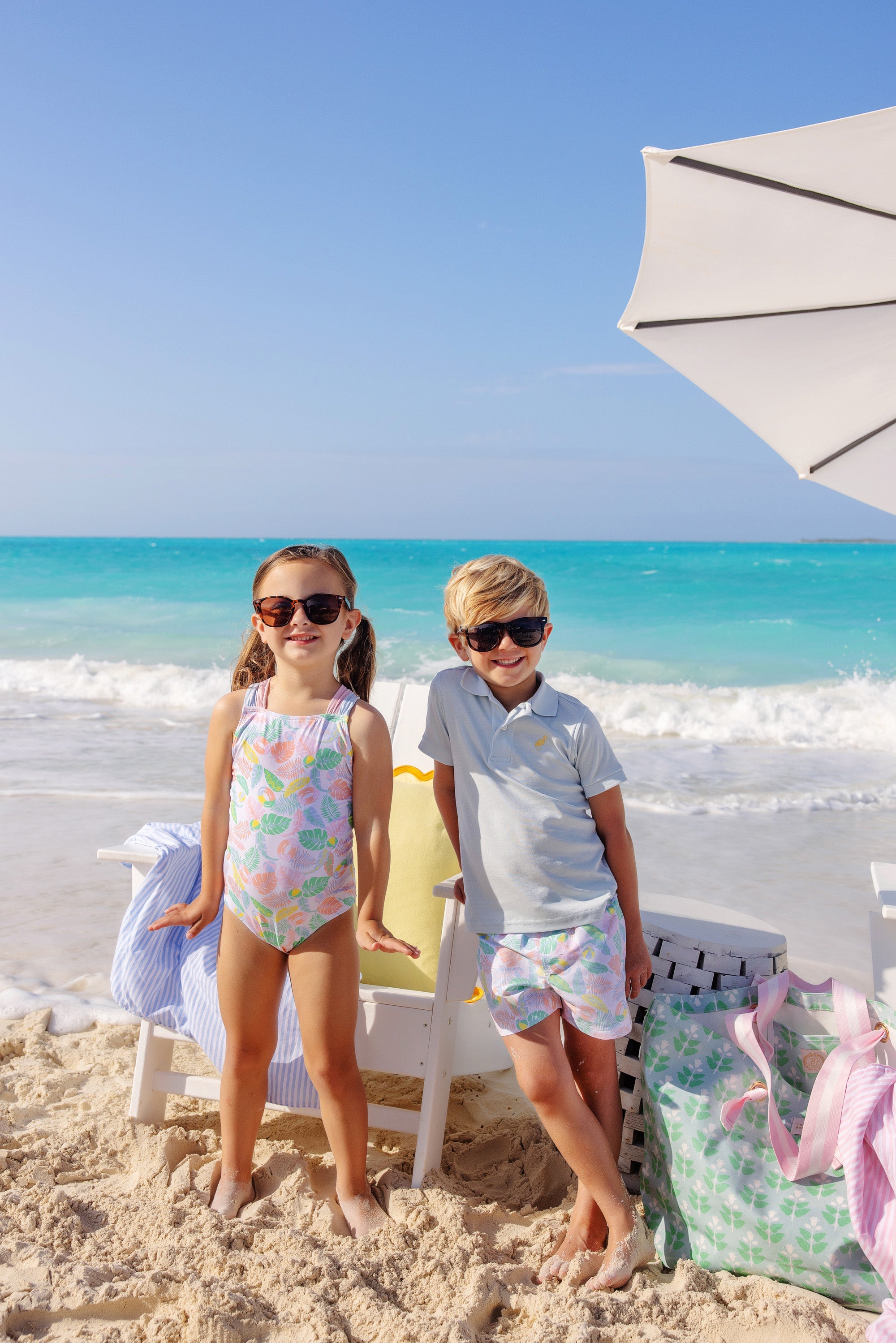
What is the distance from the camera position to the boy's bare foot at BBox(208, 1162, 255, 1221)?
2113mm

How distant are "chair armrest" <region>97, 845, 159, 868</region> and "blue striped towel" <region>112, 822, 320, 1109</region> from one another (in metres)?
0.01

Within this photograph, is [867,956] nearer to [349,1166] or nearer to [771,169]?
[349,1166]

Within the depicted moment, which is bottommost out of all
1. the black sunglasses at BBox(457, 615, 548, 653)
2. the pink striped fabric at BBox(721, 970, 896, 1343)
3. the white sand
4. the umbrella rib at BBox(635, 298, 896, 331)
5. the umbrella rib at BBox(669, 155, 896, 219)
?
the white sand

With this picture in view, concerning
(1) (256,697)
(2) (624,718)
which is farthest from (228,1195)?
(2) (624,718)

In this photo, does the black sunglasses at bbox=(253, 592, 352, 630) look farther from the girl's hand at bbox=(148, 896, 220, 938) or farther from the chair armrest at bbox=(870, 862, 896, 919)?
the chair armrest at bbox=(870, 862, 896, 919)

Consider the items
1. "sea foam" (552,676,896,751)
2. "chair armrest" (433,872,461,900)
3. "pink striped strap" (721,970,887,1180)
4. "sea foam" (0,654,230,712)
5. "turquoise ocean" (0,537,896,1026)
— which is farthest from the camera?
"sea foam" (0,654,230,712)

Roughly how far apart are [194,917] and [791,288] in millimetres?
2060

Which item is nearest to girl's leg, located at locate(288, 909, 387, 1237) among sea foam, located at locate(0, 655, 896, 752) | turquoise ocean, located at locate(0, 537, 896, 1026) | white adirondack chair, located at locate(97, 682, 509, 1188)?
white adirondack chair, located at locate(97, 682, 509, 1188)

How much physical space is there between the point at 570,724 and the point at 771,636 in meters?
15.7

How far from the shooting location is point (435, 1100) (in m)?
2.31

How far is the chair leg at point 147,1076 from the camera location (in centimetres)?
247

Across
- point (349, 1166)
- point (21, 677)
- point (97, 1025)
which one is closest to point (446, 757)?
point (349, 1166)

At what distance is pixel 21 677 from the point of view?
1172 centimetres

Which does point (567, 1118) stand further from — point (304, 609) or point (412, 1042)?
point (304, 609)
